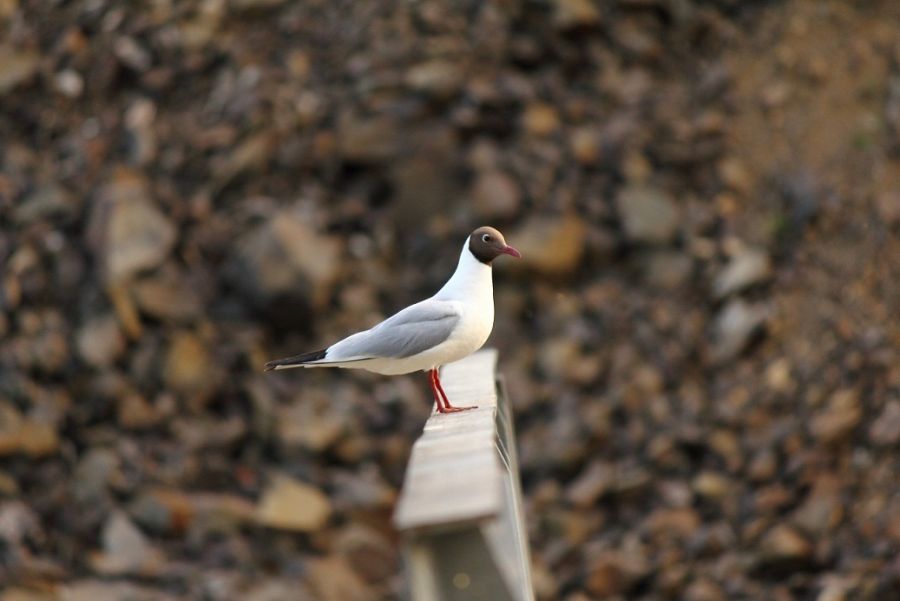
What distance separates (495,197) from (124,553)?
152 inches

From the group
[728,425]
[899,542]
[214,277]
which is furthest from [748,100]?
[214,277]

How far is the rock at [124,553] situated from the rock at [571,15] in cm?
540

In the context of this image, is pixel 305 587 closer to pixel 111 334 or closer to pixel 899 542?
pixel 111 334

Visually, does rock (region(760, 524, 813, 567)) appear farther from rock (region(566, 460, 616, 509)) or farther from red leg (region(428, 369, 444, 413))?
red leg (region(428, 369, 444, 413))

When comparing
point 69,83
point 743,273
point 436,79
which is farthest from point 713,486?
point 69,83

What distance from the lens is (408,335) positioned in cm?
464

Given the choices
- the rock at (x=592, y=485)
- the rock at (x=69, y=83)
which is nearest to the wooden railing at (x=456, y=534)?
the rock at (x=592, y=485)

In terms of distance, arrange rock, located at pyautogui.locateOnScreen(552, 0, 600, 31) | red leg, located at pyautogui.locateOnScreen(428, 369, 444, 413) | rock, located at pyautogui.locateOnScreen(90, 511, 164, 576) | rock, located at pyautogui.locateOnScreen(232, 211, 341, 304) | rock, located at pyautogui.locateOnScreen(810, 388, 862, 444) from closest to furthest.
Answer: red leg, located at pyautogui.locateOnScreen(428, 369, 444, 413), rock, located at pyautogui.locateOnScreen(90, 511, 164, 576), rock, located at pyautogui.locateOnScreen(810, 388, 862, 444), rock, located at pyautogui.locateOnScreen(232, 211, 341, 304), rock, located at pyautogui.locateOnScreen(552, 0, 600, 31)

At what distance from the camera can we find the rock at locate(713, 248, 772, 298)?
9227 millimetres

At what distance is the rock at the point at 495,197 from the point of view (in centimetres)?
A: 939

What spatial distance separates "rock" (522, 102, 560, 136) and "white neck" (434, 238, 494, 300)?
16.5ft

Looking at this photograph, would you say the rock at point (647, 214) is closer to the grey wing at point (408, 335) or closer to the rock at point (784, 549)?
the rock at point (784, 549)

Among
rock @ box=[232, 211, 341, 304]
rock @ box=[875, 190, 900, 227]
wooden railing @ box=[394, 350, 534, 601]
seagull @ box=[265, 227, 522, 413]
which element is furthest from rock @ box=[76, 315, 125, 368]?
wooden railing @ box=[394, 350, 534, 601]

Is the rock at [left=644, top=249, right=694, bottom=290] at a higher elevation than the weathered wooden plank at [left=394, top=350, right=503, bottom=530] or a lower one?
lower
